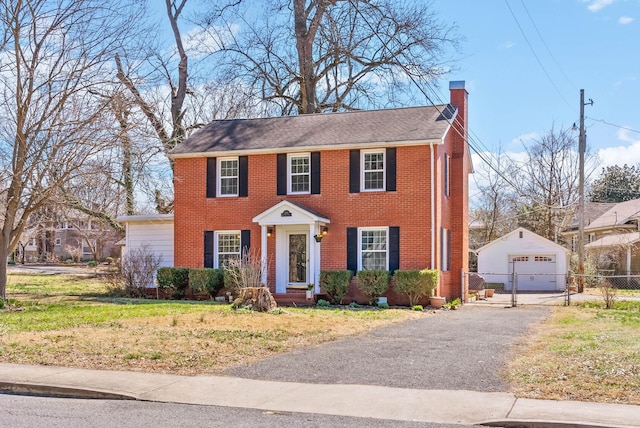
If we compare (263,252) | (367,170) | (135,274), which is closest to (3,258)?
(135,274)

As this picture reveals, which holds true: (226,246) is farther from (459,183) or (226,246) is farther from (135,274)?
(459,183)

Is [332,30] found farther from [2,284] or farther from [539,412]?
[539,412]

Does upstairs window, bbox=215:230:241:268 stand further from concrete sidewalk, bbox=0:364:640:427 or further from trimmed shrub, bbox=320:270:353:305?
concrete sidewalk, bbox=0:364:640:427

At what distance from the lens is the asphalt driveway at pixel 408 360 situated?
9297mm

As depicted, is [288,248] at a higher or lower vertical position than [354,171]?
lower

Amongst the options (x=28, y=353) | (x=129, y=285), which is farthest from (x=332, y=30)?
(x=28, y=353)

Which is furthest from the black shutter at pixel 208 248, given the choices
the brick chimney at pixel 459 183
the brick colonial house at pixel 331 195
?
the brick chimney at pixel 459 183

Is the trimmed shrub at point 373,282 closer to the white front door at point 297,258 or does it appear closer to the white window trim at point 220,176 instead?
the white front door at point 297,258

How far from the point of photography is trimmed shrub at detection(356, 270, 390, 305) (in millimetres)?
22047

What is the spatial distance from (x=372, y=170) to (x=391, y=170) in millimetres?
709

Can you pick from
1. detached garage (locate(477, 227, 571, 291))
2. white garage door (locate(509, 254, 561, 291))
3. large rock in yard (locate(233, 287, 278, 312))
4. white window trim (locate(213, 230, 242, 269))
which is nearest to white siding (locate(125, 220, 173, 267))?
white window trim (locate(213, 230, 242, 269))

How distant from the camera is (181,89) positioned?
35.6 metres

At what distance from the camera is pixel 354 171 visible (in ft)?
76.6

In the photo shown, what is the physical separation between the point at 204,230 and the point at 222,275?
194 centimetres
